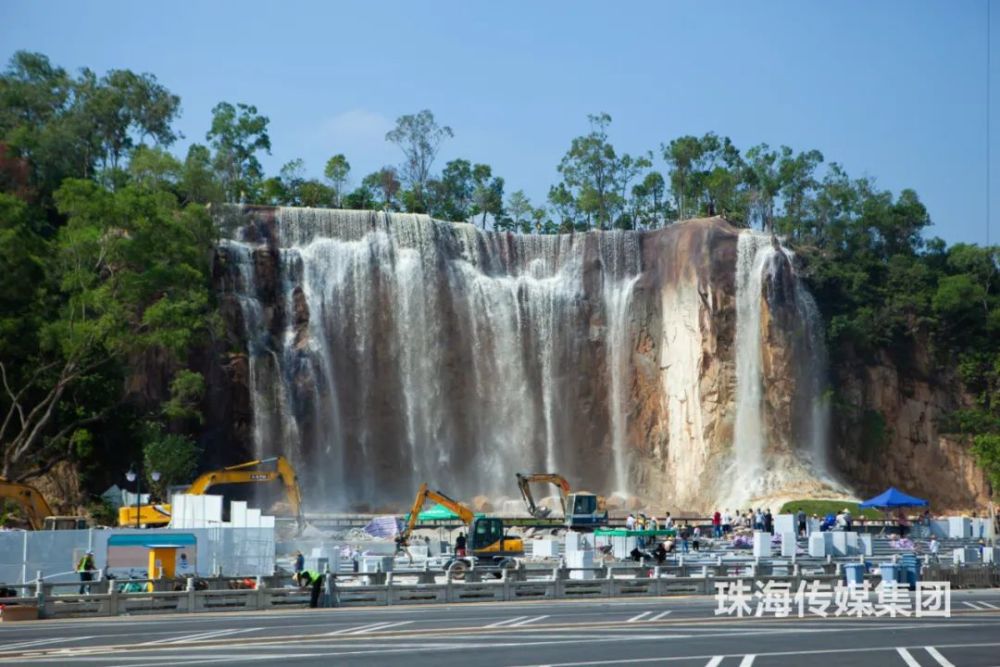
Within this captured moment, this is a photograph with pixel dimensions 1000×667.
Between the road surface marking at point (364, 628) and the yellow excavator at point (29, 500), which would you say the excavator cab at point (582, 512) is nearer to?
the yellow excavator at point (29, 500)

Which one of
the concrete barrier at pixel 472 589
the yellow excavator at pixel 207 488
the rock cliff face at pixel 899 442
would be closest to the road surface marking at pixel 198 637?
the concrete barrier at pixel 472 589

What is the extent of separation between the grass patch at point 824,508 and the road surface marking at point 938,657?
45407 millimetres

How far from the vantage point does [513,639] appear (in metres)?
24.4

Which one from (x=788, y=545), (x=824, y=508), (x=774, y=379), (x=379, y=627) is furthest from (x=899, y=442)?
(x=379, y=627)

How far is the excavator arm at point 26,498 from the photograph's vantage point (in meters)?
46.5

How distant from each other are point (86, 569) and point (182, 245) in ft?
98.0

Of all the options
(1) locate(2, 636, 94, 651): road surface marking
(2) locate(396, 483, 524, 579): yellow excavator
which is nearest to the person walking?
(2) locate(396, 483, 524, 579): yellow excavator

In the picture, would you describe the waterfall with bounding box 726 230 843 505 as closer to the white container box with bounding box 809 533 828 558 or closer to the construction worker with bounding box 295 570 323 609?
the white container box with bounding box 809 533 828 558

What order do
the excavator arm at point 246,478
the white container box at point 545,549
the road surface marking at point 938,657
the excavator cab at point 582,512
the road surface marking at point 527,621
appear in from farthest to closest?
the excavator cab at point 582,512 < the excavator arm at point 246,478 < the white container box at point 545,549 < the road surface marking at point 527,621 < the road surface marking at point 938,657

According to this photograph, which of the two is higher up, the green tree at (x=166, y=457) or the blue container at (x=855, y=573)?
the green tree at (x=166, y=457)

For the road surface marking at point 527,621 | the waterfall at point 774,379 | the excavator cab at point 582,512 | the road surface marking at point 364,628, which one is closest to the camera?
the road surface marking at point 364,628

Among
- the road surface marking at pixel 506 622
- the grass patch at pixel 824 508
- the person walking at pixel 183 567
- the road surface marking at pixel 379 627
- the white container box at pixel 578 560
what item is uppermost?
the grass patch at pixel 824 508

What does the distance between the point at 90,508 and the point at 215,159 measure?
136 feet

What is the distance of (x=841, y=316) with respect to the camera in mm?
82312
